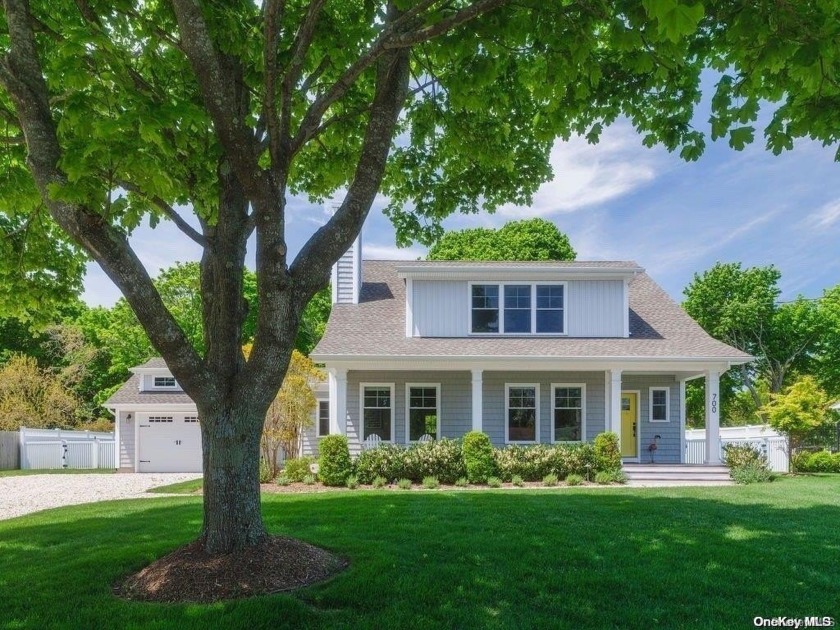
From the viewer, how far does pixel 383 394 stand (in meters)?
16.5

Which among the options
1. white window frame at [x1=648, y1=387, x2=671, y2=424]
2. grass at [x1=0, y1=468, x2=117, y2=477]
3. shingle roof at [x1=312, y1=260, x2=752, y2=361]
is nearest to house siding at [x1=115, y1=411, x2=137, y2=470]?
grass at [x1=0, y1=468, x2=117, y2=477]

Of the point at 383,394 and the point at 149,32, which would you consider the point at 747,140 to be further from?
the point at 383,394

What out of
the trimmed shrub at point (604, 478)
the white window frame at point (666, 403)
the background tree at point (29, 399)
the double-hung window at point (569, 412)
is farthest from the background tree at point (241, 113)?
the background tree at point (29, 399)

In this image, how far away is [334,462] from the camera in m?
13.6

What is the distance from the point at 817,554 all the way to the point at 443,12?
6218 millimetres

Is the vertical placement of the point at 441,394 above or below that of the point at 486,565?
above

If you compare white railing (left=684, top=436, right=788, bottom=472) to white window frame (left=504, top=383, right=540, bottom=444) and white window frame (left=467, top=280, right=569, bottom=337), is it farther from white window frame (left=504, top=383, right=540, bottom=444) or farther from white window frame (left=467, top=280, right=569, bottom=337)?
white window frame (left=467, top=280, right=569, bottom=337)

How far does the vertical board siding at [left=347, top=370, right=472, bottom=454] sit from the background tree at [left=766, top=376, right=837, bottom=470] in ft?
27.3

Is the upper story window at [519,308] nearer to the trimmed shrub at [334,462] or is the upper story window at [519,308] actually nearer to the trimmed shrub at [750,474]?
the trimmed shrub at [334,462]

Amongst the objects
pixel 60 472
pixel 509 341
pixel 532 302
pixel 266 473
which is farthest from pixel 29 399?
pixel 532 302

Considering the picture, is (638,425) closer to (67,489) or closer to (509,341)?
(509,341)

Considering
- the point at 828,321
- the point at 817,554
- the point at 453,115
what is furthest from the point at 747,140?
the point at 828,321

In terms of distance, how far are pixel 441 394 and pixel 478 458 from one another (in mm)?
2989

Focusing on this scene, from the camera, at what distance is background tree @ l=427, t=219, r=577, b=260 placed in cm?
3334
